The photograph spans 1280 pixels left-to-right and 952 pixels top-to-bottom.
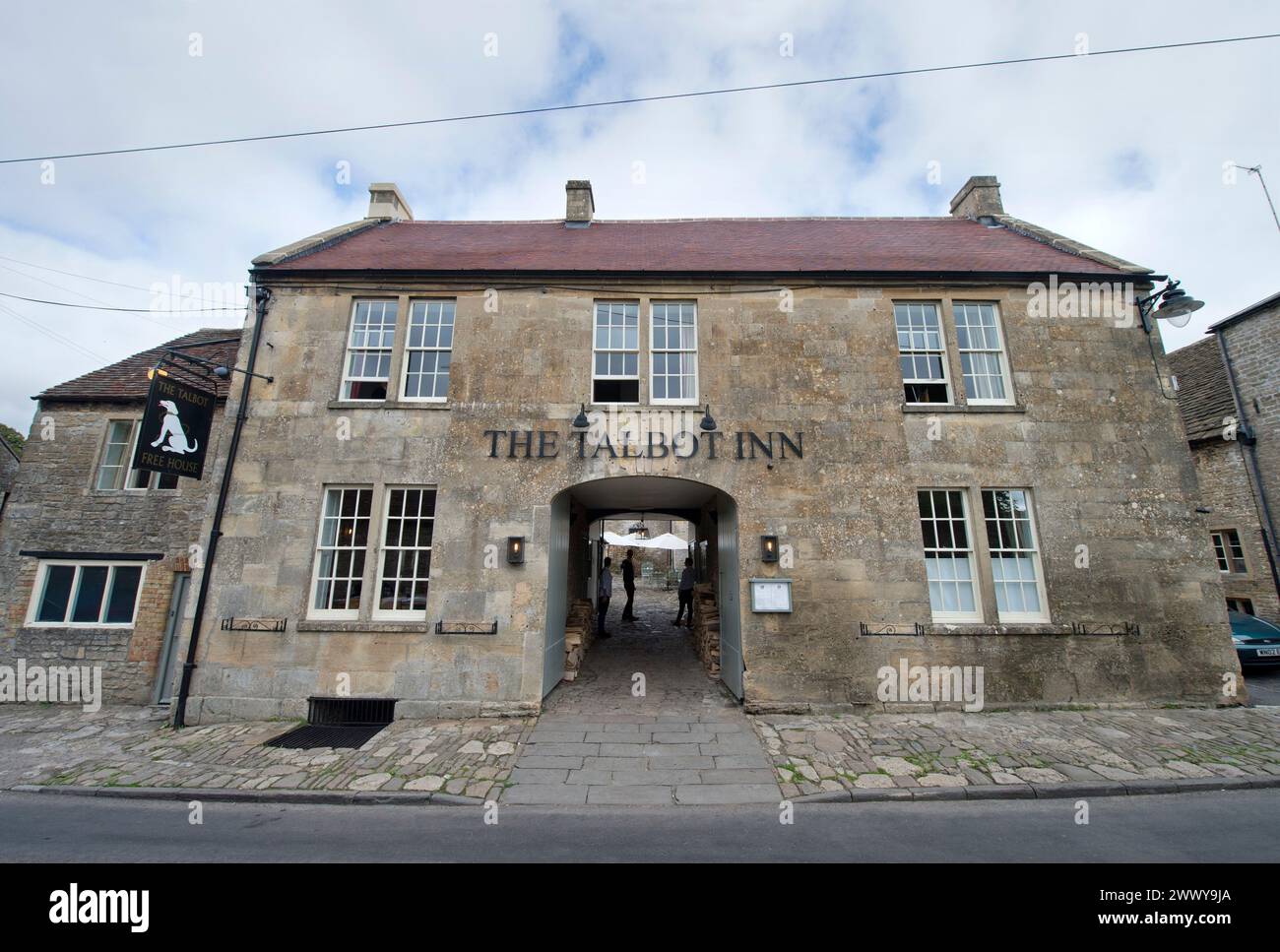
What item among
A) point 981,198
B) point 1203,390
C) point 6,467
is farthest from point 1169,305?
point 6,467

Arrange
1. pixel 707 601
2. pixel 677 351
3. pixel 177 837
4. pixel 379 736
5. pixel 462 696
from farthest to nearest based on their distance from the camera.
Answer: pixel 707 601 < pixel 677 351 < pixel 462 696 < pixel 379 736 < pixel 177 837

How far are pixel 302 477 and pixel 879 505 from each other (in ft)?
32.9

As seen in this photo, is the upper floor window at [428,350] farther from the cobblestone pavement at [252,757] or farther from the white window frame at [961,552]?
the white window frame at [961,552]

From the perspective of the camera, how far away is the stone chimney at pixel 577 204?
45.4ft

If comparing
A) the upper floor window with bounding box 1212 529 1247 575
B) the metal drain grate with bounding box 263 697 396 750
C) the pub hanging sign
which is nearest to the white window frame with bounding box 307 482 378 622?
the metal drain grate with bounding box 263 697 396 750

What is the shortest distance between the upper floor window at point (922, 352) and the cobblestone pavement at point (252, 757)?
352 inches

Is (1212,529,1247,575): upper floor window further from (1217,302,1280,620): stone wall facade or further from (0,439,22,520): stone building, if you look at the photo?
(0,439,22,520): stone building

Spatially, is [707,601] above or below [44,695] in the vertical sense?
above

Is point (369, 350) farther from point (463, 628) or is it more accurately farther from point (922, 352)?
point (922, 352)

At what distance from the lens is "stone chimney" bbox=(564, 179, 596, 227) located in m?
13.8

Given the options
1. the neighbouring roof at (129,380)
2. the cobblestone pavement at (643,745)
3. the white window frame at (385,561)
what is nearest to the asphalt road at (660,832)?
the cobblestone pavement at (643,745)

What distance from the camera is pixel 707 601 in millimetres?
11391
